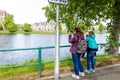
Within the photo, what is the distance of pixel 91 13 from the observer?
12289 millimetres

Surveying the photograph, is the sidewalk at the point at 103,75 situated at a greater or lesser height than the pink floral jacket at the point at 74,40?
lesser

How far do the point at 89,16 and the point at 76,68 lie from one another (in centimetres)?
592

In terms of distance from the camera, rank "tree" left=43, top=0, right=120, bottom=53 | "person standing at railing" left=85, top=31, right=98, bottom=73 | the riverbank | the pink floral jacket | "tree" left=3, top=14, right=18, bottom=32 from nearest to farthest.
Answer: the pink floral jacket, the riverbank, "person standing at railing" left=85, top=31, right=98, bottom=73, "tree" left=43, top=0, right=120, bottom=53, "tree" left=3, top=14, right=18, bottom=32

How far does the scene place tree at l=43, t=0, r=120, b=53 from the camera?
11392 millimetres

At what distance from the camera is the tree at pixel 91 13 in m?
11.4

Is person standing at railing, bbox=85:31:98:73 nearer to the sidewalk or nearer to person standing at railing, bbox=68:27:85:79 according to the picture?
the sidewalk

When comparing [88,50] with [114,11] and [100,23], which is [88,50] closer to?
[114,11]

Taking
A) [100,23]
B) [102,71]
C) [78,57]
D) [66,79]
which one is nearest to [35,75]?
[66,79]

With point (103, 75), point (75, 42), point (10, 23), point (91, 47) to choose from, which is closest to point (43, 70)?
point (75, 42)

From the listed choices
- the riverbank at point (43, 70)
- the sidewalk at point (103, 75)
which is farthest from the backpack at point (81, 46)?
the riverbank at point (43, 70)

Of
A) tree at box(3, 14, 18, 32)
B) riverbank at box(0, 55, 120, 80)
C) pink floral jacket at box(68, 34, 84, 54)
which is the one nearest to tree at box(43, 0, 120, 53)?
riverbank at box(0, 55, 120, 80)

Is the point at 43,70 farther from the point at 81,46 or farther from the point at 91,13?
the point at 91,13

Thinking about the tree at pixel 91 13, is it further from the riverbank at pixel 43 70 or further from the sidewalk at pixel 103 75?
the sidewalk at pixel 103 75

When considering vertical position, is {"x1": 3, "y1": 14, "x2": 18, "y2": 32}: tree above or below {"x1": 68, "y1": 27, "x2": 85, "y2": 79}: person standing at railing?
above
